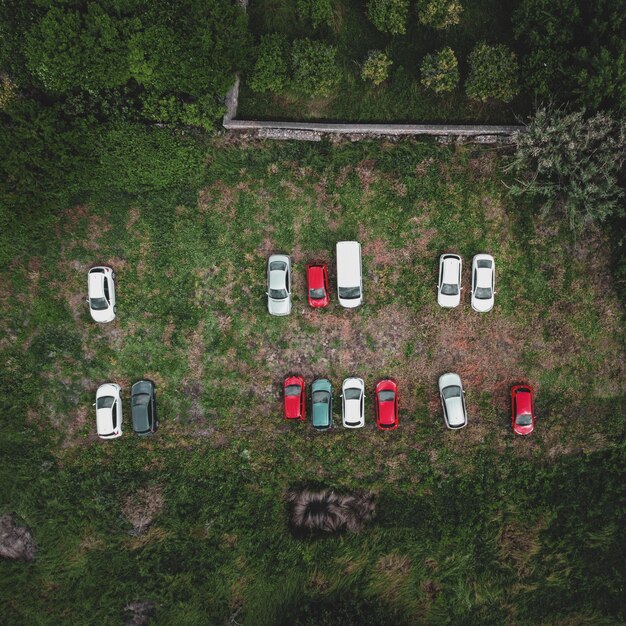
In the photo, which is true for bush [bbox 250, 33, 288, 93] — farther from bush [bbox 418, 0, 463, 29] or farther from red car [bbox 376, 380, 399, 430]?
red car [bbox 376, 380, 399, 430]

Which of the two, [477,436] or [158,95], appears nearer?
[158,95]

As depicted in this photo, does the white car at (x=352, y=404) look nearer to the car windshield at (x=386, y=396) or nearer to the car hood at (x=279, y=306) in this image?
the car windshield at (x=386, y=396)

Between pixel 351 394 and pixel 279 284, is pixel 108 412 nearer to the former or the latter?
pixel 279 284

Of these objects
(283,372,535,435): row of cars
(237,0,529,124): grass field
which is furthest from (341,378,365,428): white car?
(237,0,529,124): grass field

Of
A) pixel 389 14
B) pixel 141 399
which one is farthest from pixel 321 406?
pixel 389 14

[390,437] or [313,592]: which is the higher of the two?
[390,437]

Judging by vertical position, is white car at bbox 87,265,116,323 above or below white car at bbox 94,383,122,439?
above

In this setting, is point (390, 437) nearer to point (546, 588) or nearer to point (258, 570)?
point (258, 570)

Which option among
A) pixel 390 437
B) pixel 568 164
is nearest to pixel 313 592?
pixel 390 437
